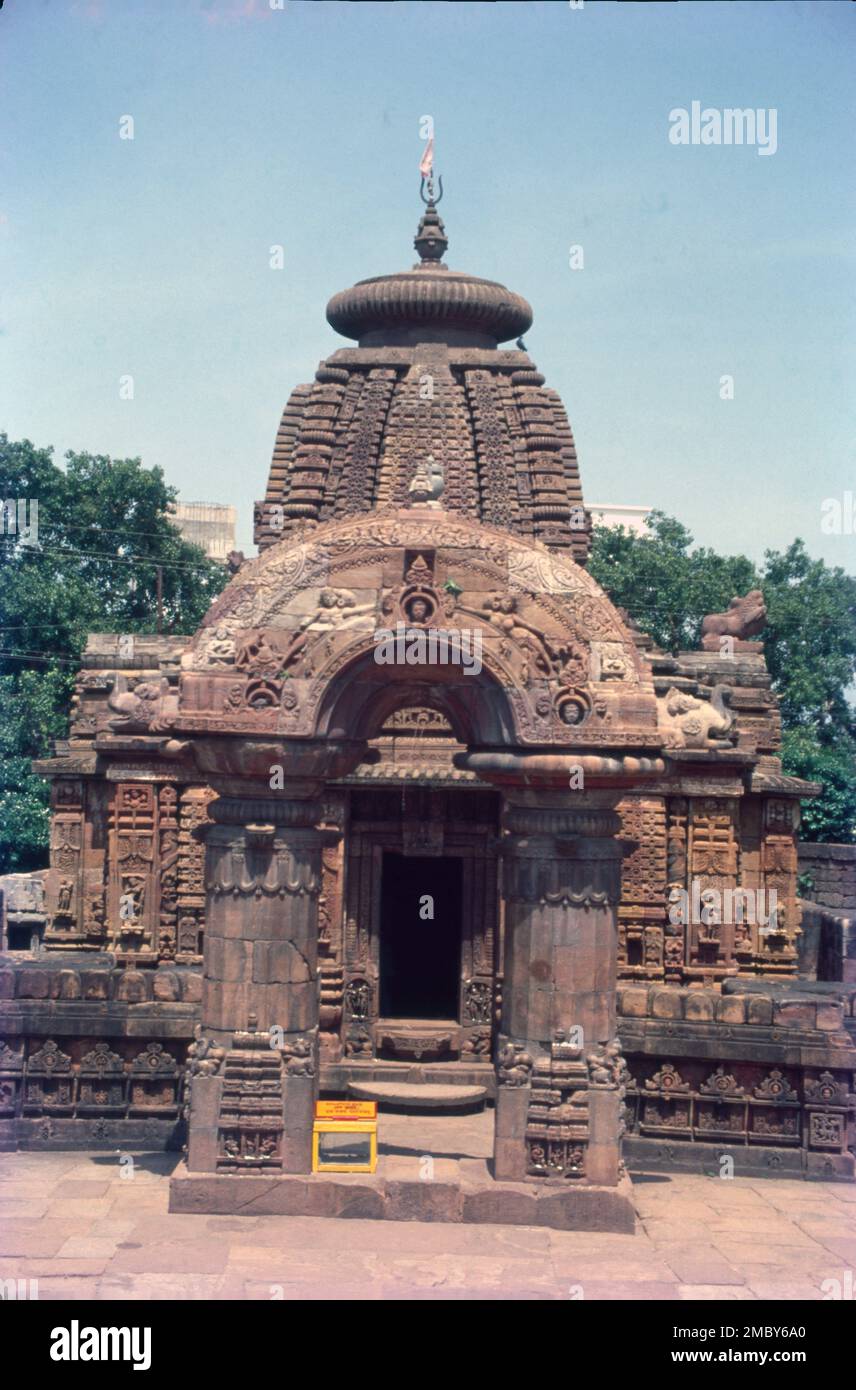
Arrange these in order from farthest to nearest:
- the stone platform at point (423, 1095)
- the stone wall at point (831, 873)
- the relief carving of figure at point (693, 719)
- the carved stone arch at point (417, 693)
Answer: the stone wall at point (831, 873), the stone platform at point (423, 1095), the relief carving of figure at point (693, 719), the carved stone arch at point (417, 693)

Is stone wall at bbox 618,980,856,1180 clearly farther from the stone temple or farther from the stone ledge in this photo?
the stone ledge

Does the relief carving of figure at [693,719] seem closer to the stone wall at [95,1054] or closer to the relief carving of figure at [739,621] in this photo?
the stone wall at [95,1054]

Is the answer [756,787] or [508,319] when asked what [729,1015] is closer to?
[756,787]

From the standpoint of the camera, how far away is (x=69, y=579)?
4450 centimetres

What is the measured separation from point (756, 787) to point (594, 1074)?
727 centimetres

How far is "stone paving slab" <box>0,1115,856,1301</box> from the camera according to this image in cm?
1214

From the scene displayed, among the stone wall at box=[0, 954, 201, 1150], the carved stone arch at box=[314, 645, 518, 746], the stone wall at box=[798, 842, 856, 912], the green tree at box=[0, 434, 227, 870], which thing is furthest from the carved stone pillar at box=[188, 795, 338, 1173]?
the green tree at box=[0, 434, 227, 870]

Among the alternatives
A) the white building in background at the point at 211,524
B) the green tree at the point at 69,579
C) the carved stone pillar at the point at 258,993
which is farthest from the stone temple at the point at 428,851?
the white building in background at the point at 211,524

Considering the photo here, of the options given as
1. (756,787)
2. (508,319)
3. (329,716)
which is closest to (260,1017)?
(329,716)

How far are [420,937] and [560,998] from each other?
25.1 feet

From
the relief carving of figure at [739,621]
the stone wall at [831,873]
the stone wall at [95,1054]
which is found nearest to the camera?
the stone wall at [95,1054]

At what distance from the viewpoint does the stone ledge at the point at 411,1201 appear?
44.8 feet

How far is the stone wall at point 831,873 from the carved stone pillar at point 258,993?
22.9m

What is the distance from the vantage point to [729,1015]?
17.4m
